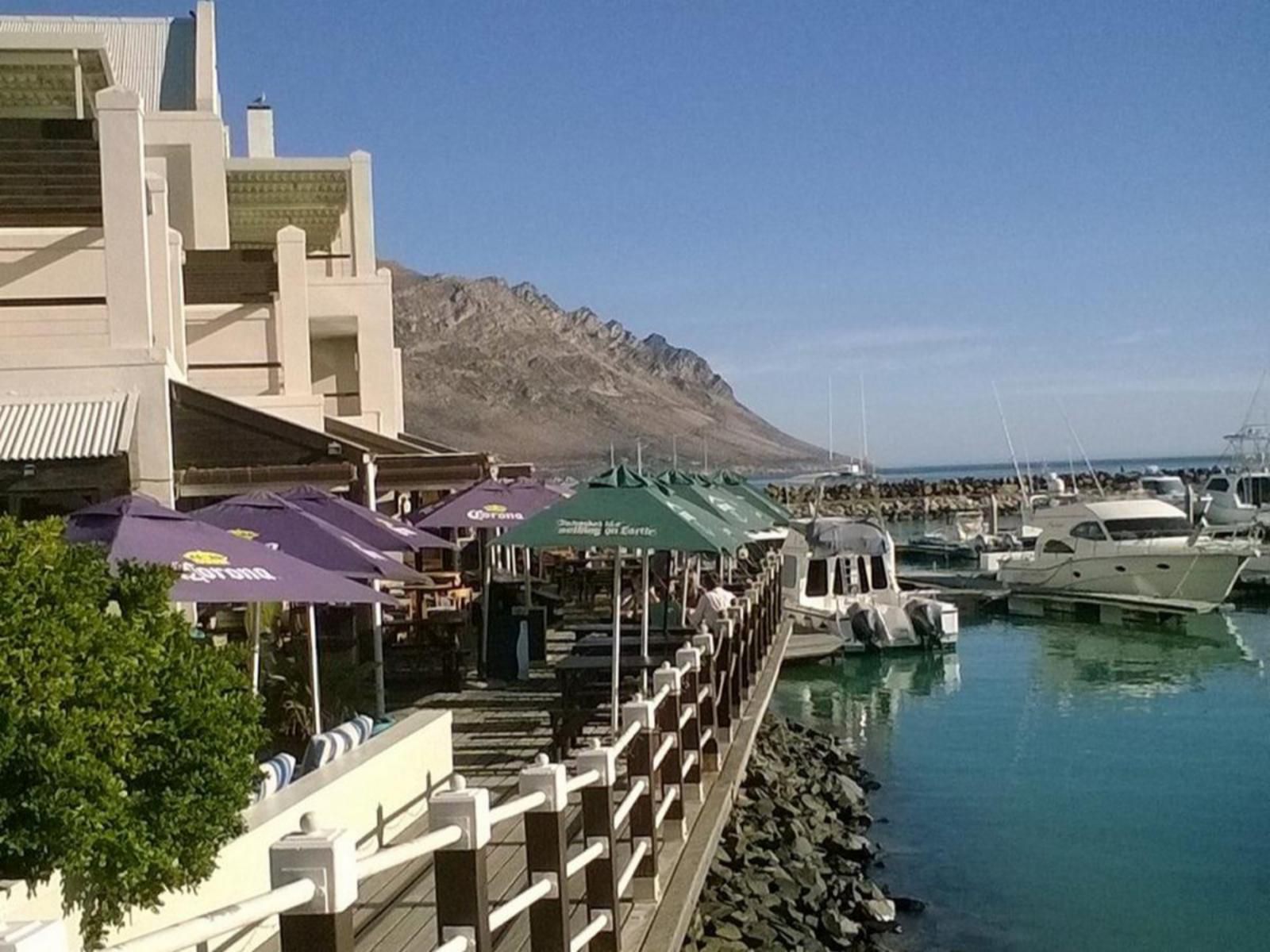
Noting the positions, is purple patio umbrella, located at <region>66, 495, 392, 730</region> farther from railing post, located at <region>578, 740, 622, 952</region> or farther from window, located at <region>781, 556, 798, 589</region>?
window, located at <region>781, 556, 798, 589</region>

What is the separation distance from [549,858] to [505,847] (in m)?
2.68

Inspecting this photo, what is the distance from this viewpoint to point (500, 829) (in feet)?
28.3

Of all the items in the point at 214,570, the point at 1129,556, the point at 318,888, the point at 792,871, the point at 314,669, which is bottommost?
the point at 792,871

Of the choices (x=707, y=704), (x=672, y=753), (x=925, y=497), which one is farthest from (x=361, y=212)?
(x=925, y=497)

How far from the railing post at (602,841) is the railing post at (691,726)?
3.09m

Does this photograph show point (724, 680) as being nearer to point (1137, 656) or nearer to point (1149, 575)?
point (1137, 656)

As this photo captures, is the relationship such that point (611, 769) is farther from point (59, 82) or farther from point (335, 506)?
point (59, 82)

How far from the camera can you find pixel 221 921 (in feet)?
10.4

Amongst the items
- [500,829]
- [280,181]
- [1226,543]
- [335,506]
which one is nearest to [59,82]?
[280,181]

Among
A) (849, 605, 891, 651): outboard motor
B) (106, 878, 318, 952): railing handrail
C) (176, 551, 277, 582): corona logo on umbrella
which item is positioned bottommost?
(849, 605, 891, 651): outboard motor

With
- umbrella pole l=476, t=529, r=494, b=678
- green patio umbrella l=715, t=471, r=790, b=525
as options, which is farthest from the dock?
green patio umbrella l=715, t=471, r=790, b=525

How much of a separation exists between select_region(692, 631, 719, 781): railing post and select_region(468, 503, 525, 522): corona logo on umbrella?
4.90 m

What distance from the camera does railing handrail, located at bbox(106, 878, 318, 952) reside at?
2912 mm

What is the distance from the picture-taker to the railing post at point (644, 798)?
7.72 metres
